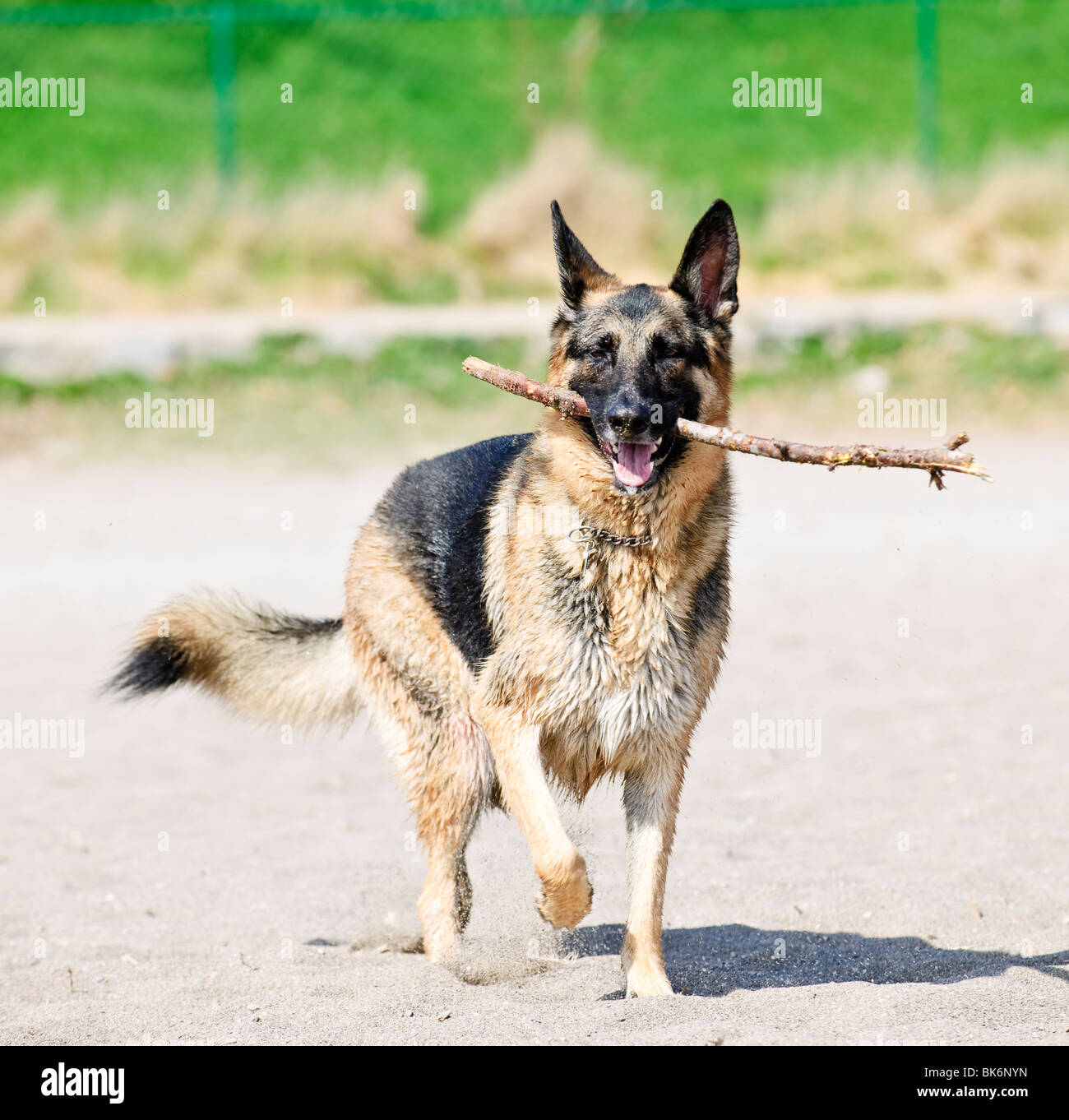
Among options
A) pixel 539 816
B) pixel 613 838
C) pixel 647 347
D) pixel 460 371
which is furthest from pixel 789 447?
pixel 460 371

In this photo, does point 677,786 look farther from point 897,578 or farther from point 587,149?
point 587,149

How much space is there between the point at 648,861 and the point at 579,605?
77 cm

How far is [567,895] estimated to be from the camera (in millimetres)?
4324

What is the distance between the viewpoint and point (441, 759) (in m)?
4.95

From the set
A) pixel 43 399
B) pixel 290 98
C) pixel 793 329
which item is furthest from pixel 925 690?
pixel 290 98

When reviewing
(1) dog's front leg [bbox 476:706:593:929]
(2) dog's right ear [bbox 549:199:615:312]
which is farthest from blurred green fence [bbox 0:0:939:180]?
(1) dog's front leg [bbox 476:706:593:929]

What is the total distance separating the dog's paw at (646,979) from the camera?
4.32m

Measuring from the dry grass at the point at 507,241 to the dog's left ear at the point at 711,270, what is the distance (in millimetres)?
9075

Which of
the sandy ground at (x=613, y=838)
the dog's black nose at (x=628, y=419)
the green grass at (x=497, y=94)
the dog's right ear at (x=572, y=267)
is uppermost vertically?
the green grass at (x=497, y=94)

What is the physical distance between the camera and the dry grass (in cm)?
1389

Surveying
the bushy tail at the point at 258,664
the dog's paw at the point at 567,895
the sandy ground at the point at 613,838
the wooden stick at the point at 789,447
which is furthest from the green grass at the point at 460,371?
the dog's paw at the point at 567,895

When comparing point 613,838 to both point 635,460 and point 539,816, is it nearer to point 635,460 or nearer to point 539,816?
point 539,816

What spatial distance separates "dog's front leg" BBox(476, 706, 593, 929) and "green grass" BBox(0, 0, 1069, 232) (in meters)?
13.9

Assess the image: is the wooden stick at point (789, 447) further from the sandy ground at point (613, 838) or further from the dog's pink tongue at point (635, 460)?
the sandy ground at point (613, 838)
